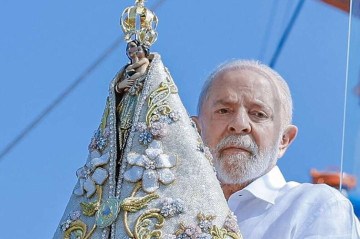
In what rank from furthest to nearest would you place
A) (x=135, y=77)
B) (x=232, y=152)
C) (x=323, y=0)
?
(x=323, y=0) → (x=232, y=152) → (x=135, y=77)

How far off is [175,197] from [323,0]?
253 centimetres

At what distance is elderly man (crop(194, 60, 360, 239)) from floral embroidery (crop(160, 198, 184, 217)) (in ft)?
1.36

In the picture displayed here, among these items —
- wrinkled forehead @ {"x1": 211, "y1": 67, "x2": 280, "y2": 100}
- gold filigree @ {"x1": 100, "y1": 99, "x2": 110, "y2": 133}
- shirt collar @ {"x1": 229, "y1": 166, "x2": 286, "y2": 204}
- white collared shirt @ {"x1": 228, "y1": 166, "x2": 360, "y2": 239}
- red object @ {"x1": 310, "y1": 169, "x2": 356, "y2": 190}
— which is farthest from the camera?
red object @ {"x1": 310, "y1": 169, "x2": 356, "y2": 190}

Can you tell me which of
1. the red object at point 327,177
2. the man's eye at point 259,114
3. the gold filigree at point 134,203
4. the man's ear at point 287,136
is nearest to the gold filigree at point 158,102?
the gold filigree at point 134,203

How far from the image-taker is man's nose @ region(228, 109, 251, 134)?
84.6 inches

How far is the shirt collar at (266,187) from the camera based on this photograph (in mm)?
2109

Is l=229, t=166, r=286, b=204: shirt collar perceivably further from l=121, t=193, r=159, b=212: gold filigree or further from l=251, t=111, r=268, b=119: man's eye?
l=121, t=193, r=159, b=212: gold filigree

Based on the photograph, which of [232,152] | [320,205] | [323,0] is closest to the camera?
[320,205]

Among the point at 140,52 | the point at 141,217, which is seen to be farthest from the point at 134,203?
the point at 140,52

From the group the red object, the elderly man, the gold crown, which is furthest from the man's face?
the red object

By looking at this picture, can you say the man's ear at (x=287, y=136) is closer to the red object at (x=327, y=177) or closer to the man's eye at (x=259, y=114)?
the man's eye at (x=259, y=114)

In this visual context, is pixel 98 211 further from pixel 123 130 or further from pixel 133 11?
pixel 133 11

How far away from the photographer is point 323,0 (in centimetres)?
400

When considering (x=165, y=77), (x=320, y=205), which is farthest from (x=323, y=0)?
(x=165, y=77)
